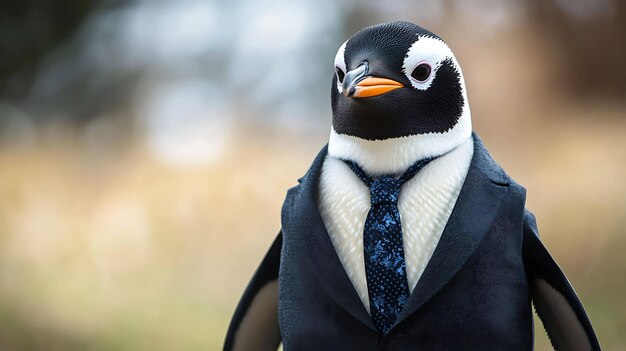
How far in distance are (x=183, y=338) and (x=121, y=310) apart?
0.16 metres

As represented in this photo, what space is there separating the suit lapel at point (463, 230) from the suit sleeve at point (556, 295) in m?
0.06

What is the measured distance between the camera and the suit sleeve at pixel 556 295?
2.79 ft

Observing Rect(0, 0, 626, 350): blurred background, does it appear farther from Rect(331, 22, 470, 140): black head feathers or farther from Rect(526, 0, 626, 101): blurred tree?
Rect(331, 22, 470, 140): black head feathers

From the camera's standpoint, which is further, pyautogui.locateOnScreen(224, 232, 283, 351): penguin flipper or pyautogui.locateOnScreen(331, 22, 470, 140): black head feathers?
pyautogui.locateOnScreen(224, 232, 283, 351): penguin flipper

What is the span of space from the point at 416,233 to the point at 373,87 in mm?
163

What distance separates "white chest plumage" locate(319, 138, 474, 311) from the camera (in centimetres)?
83

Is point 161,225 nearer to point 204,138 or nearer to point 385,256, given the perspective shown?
point 204,138

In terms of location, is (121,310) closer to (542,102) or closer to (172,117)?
(172,117)

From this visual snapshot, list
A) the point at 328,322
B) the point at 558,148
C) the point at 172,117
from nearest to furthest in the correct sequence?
the point at 328,322 < the point at 558,148 < the point at 172,117

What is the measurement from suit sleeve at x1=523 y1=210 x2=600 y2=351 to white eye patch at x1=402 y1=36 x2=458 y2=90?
0.19 meters

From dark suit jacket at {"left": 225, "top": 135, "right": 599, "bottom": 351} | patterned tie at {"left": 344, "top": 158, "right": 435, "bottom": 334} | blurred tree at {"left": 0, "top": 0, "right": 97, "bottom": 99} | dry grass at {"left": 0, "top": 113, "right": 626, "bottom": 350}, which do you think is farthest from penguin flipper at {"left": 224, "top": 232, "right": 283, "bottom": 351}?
blurred tree at {"left": 0, "top": 0, "right": 97, "bottom": 99}

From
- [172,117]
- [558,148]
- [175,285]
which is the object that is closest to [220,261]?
[175,285]

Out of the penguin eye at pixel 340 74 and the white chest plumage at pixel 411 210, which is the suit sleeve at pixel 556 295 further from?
the penguin eye at pixel 340 74

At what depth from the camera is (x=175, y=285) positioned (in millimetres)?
1738
